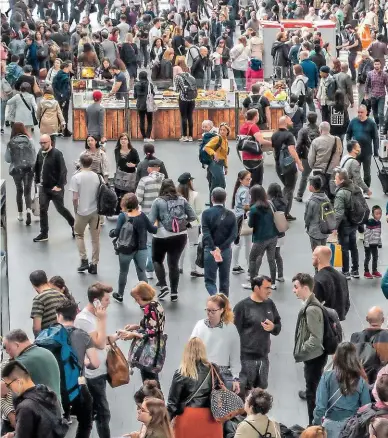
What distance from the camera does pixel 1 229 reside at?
16.4 m

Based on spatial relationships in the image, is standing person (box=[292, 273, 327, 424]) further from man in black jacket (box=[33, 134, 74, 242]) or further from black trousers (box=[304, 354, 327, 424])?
man in black jacket (box=[33, 134, 74, 242])

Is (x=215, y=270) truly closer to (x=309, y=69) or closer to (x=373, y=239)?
(x=373, y=239)

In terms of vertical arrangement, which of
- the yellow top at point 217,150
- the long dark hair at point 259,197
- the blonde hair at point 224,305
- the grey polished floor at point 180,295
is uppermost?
the yellow top at point 217,150

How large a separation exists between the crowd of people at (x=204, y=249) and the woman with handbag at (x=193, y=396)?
0.03 feet

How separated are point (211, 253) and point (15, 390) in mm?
4937

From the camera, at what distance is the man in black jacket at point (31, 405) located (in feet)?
26.5

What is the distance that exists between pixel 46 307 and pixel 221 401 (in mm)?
2169

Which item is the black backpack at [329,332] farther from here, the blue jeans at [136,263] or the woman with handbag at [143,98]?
the woman with handbag at [143,98]

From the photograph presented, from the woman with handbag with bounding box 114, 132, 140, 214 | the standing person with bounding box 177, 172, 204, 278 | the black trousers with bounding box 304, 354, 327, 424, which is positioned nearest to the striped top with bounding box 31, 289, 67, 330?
the black trousers with bounding box 304, 354, 327, 424

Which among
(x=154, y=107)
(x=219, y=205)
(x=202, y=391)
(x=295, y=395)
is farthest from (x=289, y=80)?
(x=202, y=391)

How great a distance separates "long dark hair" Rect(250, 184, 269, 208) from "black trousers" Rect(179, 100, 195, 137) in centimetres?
782

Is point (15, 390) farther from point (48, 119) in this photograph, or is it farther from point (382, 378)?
point (48, 119)

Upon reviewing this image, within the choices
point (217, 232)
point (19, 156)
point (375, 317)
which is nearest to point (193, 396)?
point (375, 317)

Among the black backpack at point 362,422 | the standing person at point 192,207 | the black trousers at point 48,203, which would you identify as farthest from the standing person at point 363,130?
the black backpack at point 362,422
